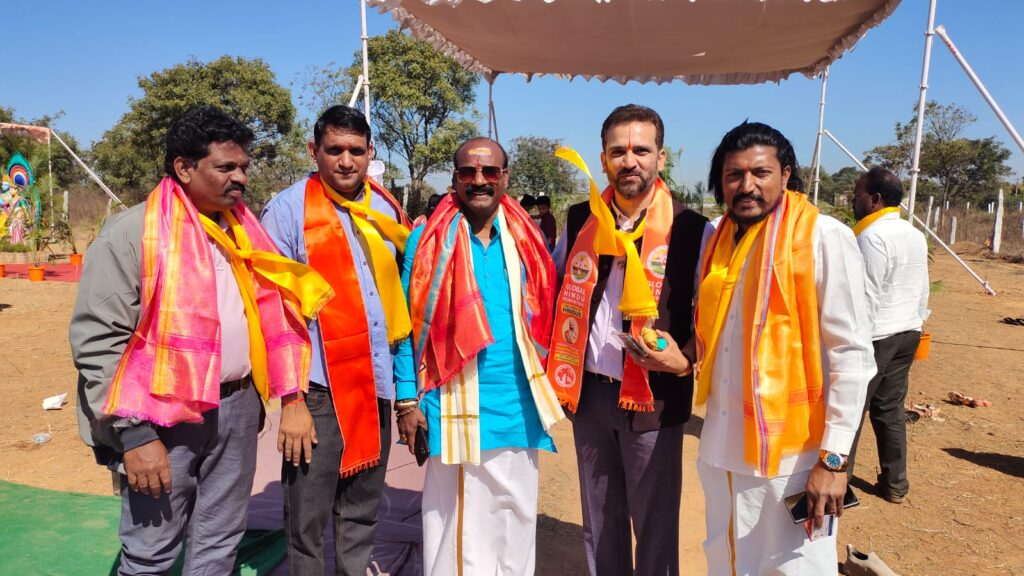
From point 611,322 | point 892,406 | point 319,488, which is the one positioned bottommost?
point 892,406

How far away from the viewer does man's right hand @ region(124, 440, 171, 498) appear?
5.97ft

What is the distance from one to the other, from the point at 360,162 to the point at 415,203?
69.0ft

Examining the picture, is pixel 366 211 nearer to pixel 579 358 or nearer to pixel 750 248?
pixel 579 358

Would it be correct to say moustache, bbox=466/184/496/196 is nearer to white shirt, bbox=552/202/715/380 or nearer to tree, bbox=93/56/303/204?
white shirt, bbox=552/202/715/380

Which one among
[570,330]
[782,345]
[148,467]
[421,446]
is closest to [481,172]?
[570,330]

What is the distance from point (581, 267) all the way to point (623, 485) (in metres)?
0.85

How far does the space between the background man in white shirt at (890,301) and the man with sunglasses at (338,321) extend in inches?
114

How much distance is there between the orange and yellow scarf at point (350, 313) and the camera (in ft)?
7.30

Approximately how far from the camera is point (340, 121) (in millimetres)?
2207

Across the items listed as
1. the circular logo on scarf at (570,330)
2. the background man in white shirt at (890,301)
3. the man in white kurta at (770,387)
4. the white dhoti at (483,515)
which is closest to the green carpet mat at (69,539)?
the white dhoti at (483,515)

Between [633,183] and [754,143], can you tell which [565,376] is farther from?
[754,143]

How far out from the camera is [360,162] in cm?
229

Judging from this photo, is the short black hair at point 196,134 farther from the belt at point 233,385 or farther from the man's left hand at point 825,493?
the man's left hand at point 825,493

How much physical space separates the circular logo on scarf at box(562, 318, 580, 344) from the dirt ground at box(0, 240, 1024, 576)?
1.40 m
